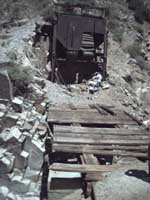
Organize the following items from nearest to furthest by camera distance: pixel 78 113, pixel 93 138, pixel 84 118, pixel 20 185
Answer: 1. pixel 93 138
2. pixel 20 185
3. pixel 84 118
4. pixel 78 113

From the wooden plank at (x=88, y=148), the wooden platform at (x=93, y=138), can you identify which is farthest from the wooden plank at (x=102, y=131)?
the wooden plank at (x=88, y=148)

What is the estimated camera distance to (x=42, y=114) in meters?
14.5

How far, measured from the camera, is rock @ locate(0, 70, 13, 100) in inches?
555

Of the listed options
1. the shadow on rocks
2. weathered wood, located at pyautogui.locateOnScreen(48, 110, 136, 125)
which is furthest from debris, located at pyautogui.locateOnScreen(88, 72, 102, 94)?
the shadow on rocks

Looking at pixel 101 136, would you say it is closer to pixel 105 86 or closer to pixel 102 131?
pixel 102 131

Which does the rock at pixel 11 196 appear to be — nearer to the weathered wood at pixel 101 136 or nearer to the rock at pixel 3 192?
the rock at pixel 3 192

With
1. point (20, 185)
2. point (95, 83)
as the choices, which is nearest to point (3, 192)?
point (20, 185)

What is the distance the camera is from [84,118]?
14.1 metres

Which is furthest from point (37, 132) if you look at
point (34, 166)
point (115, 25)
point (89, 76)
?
point (115, 25)

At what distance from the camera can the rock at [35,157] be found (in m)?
12.3

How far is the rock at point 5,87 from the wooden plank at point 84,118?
1339 millimetres

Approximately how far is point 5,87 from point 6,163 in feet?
10.4

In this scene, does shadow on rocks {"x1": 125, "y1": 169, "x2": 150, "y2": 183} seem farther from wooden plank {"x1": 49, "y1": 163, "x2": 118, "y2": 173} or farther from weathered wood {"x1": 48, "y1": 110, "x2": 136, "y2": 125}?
weathered wood {"x1": 48, "y1": 110, "x2": 136, "y2": 125}

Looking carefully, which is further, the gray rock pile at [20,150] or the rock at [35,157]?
the rock at [35,157]
